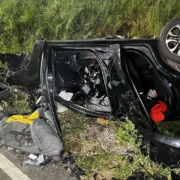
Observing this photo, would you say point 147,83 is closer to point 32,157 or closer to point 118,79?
point 118,79

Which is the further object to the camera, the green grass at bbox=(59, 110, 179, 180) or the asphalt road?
the asphalt road

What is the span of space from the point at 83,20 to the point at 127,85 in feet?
13.7

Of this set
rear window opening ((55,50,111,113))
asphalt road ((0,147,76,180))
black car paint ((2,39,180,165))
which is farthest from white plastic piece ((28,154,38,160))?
rear window opening ((55,50,111,113))

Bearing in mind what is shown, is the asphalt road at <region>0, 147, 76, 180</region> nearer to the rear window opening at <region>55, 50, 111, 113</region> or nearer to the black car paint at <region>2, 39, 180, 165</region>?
the black car paint at <region>2, 39, 180, 165</region>

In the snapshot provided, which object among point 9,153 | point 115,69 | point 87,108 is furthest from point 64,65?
point 9,153

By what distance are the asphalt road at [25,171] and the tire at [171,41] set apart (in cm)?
184

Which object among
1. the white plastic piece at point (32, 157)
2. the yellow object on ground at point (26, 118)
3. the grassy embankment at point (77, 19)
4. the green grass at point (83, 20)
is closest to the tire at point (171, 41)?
the yellow object on ground at point (26, 118)

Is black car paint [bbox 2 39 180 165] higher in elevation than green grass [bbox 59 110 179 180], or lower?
higher

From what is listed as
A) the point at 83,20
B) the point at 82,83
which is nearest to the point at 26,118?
the point at 82,83

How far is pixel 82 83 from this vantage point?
15.8 ft

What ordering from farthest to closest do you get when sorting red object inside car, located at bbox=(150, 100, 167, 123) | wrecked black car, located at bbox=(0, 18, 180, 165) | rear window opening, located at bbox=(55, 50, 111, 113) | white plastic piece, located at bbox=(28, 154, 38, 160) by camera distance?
1. rear window opening, located at bbox=(55, 50, 111, 113)
2. white plastic piece, located at bbox=(28, 154, 38, 160)
3. red object inside car, located at bbox=(150, 100, 167, 123)
4. wrecked black car, located at bbox=(0, 18, 180, 165)

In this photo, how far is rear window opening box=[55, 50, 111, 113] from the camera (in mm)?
4547

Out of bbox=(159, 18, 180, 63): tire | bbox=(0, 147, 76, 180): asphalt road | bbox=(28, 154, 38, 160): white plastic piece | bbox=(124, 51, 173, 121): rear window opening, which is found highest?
bbox=(159, 18, 180, 63): tire

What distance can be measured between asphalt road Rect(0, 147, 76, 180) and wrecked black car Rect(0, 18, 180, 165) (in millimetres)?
508
